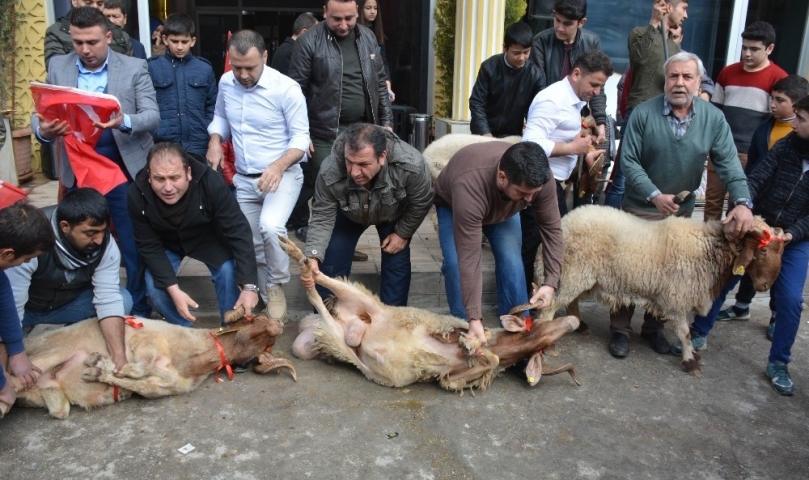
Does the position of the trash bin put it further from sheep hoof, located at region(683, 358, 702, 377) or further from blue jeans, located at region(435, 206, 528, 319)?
sheep hoof, located at region(683, 358, 702, 377)

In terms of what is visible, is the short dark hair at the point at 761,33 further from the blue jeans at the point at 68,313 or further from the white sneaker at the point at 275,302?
the blue jeans at the point at 68,313

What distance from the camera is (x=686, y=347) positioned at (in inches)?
180

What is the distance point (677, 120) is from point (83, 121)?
4.18 m

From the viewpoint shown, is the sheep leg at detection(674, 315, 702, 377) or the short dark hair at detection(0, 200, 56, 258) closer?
the short dark hair at detection(0, 200, 56, 258)

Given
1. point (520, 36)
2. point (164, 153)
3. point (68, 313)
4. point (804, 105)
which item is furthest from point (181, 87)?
point (804, 105)

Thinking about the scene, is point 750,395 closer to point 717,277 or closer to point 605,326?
point 717,277

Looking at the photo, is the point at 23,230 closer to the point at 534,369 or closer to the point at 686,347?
the point at 534,369

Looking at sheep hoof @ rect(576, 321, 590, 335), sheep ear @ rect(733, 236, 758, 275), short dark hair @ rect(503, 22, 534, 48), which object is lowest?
sheep hoof @ rect(576, 321, 590, 335)

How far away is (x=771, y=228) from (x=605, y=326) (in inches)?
58.5

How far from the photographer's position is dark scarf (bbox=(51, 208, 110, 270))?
3.88m

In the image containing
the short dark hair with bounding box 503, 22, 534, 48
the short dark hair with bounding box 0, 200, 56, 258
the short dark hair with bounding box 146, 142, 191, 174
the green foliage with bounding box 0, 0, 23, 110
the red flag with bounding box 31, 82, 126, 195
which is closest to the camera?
the short dark hair with bounding box 0, 200, 56, 258

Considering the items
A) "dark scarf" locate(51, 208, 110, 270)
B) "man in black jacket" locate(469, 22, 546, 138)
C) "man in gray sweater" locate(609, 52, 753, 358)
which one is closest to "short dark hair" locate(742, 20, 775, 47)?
"man in gray sweater" locate(609, 52, 753, 358)

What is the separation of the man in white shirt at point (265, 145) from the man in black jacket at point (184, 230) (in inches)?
14.0

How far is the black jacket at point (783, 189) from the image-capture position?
443 cm
